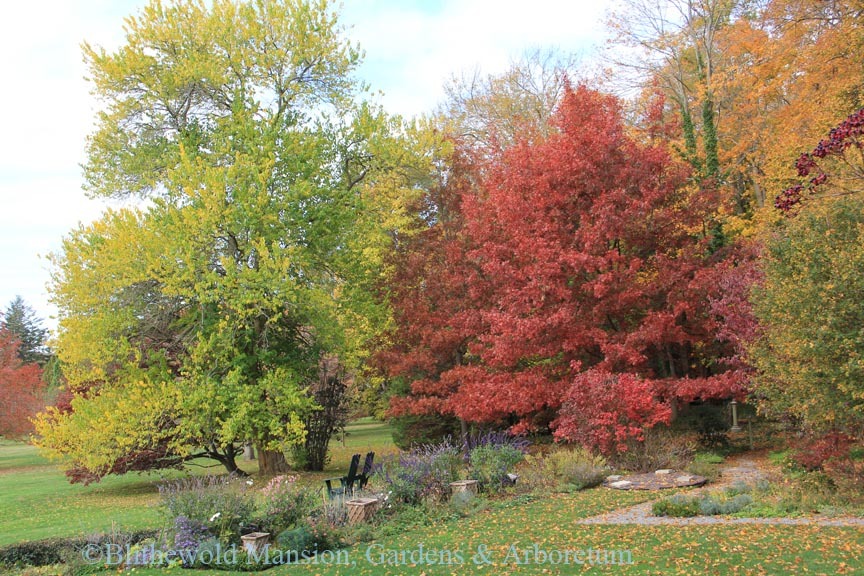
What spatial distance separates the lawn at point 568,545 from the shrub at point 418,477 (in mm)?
807

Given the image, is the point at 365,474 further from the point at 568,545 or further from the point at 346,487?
the point at 568,545

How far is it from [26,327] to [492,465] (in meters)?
61.3

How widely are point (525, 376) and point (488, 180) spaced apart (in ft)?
18.3

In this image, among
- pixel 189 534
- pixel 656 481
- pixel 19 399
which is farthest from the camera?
pixel 19 399

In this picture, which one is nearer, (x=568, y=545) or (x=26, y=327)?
(x=568, y=545)

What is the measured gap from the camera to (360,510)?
31.1ft

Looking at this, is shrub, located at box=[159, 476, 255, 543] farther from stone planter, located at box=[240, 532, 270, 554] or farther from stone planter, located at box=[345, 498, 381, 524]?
stone planter, located at box=[345, 498, 381, 524]

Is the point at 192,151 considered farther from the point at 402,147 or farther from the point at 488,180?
the point at 488,180

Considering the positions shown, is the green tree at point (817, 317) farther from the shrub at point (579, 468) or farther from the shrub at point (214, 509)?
the shrub at point (214, 509)

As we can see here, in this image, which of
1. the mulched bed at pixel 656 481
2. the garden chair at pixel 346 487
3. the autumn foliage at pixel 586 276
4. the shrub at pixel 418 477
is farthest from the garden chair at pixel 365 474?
the mulched bed at pixel 656 481

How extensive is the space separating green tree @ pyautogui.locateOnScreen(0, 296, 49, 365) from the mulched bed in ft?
175

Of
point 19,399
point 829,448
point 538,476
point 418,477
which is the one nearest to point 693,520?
point 829,448

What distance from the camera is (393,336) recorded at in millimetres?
19562

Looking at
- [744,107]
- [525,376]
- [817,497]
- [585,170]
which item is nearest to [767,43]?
[744,107]
